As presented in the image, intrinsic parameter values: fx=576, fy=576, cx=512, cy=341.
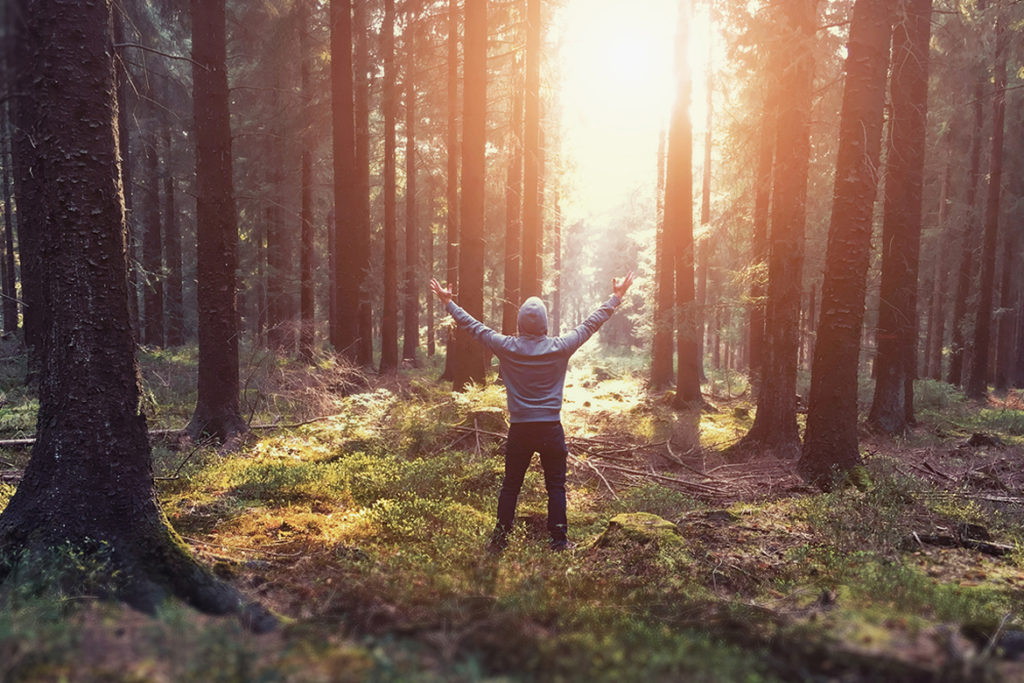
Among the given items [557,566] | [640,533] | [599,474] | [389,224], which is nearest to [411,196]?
[389,224]

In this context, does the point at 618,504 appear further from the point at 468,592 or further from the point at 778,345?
the point at 778,345

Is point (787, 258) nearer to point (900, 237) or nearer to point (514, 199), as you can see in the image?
point (900, 237)

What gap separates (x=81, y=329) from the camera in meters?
4.16

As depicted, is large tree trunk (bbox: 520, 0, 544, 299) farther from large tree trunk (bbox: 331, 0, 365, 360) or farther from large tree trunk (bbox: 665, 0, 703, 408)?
large tree trunk (bbox: 331, 0, 365, 360)

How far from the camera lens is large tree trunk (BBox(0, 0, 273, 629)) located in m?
4.09

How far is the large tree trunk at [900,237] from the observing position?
37.6ft

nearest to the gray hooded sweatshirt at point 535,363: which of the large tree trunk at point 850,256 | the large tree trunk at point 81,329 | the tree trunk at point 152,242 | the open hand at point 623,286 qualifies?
the open hand at point 623,286

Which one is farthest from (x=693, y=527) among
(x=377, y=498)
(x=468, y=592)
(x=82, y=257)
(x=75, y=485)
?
(x=82, y=257)

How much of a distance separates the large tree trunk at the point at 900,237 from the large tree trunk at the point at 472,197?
8371 mm

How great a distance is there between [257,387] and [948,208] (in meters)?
25.9

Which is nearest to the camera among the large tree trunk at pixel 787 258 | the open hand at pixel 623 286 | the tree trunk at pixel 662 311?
the open hand at pixel 623 286

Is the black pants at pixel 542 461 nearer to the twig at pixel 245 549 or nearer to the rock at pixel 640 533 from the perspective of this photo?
the rock at pixel 640 533

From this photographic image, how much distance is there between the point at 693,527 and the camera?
574cm

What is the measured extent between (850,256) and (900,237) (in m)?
5.37
